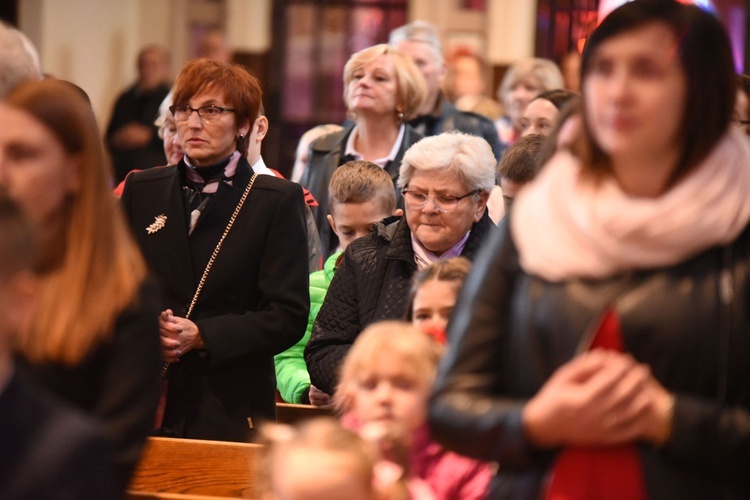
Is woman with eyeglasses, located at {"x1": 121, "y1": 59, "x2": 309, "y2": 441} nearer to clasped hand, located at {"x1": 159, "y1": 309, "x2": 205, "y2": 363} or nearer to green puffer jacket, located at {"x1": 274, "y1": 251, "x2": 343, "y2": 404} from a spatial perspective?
clasped hand, located at {"x1": 159, "y1": 309, "x2": 205, "y2": 363}

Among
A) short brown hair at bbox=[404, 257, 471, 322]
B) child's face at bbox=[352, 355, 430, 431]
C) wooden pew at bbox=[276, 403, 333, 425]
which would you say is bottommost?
wooden pew at bbox=[276, 403, 333, 425]

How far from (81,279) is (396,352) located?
67cm

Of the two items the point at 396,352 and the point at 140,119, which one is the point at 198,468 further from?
the point at 140,119

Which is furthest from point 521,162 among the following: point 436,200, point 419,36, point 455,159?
point 419,36

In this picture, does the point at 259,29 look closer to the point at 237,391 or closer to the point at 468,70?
the point at 468,70

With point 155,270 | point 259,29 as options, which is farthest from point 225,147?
point 259,29

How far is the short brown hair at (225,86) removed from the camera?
371 cm

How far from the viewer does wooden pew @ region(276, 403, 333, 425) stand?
390cm

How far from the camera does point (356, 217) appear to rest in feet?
14.9

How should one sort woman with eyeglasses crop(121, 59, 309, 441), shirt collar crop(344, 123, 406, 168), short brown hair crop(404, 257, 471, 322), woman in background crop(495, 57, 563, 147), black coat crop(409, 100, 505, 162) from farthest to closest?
1. woman in background crop(495, 57, 563, 147)
2. black coat crop(409, 100, 505, 162)
3. shirt collar crop(344, 123, 406, 168)
4. woman with eyeglasses crop(121, 59, 309, 441)
5. short brown hair crop(404, 257, 471, 322)

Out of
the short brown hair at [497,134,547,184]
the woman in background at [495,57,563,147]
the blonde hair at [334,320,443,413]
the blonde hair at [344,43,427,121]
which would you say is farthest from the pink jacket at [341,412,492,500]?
the woman in background at [495,57,563,147]

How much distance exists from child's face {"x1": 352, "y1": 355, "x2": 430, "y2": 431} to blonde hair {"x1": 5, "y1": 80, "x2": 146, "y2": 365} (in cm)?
53

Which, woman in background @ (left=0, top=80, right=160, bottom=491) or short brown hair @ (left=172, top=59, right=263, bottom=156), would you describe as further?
short brown hair @ (left=172, top=59, right=263, bottom=156)

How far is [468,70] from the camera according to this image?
918 centimetres
